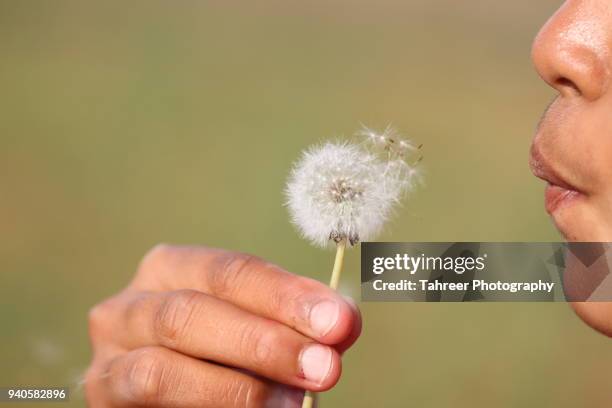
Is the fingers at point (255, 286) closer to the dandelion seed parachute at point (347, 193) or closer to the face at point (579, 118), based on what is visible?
the dandelion seed parachute at point (347, 193)

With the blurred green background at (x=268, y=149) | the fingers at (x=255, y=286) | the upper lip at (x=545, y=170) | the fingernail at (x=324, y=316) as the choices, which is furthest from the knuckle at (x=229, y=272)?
the blurred green background at (x=268, y=149)

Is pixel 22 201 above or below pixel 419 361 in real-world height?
above

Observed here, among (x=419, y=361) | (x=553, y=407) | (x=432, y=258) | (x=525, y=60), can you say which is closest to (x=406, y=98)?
(x=525, y=60)

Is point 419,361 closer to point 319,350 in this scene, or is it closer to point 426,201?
point 426,201

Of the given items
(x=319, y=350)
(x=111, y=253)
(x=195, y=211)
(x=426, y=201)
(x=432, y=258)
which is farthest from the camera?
(x=195, y=211)

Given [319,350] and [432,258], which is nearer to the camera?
[319,350]

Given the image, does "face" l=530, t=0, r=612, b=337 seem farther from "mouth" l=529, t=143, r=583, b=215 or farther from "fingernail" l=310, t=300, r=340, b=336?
"fingernail" l=310, t=300, r=340, b=336

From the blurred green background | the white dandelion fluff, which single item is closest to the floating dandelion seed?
the white dandelion fluff

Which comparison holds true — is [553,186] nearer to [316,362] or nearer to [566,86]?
[566,86]
